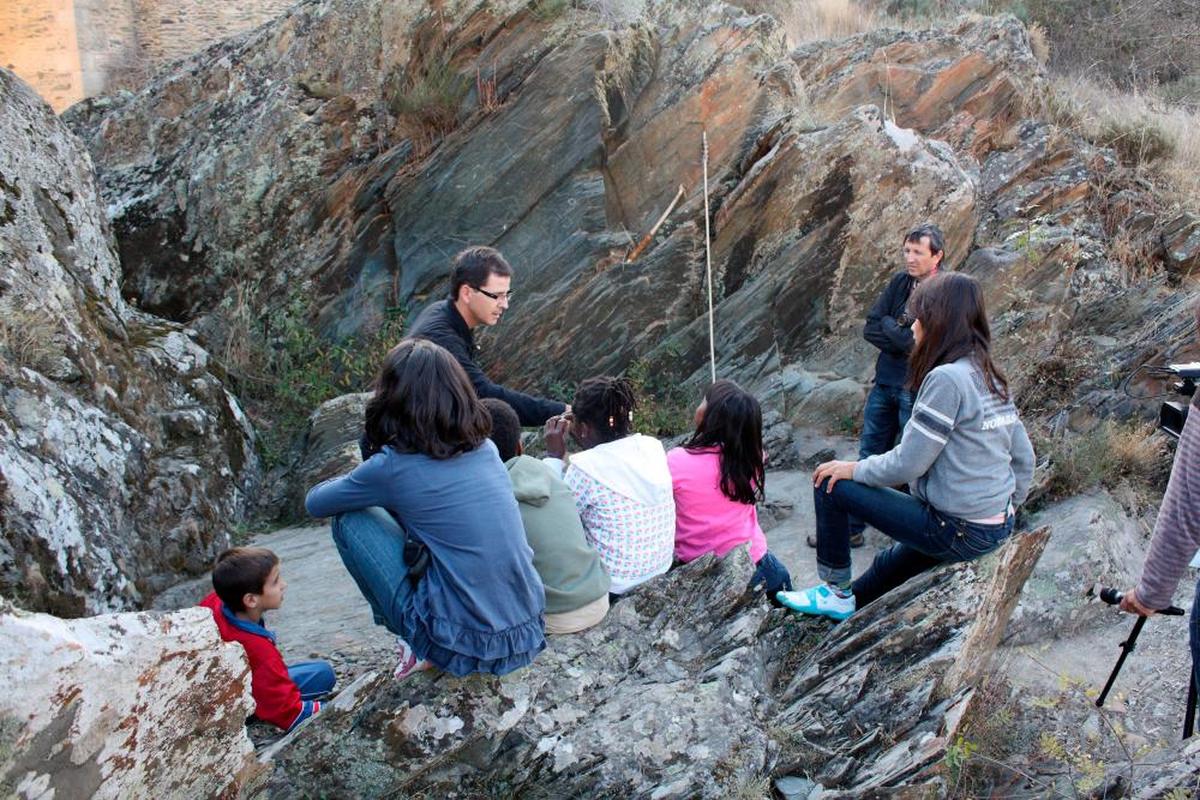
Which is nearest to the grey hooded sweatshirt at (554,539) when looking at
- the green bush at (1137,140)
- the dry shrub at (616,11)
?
the dry shrub at (616,11)

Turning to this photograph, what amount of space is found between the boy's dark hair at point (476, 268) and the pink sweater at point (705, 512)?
Result: 1.15 meters

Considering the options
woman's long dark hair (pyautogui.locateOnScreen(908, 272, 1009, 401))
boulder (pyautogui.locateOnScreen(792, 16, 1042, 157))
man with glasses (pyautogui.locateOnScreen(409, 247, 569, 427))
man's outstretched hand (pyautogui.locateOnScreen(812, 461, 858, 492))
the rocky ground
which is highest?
boulder (pyautogui.locateOnScreen(792, 16, 1042, 157))

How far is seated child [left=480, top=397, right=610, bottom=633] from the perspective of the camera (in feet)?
11.2

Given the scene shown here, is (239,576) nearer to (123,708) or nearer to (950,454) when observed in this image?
(123,708)

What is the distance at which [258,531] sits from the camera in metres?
5.94

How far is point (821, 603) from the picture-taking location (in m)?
4.02

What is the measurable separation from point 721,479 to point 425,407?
1.49 meters

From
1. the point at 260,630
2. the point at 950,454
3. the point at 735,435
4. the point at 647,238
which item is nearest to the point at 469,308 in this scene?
the point at 735,435

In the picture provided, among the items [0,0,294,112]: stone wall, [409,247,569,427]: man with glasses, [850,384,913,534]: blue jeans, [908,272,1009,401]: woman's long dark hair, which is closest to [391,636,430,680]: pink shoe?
[409,247,569,427]: man with glasses

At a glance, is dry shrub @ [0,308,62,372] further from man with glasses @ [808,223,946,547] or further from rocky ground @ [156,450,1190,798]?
man with glasses @ [808,223,946,547]

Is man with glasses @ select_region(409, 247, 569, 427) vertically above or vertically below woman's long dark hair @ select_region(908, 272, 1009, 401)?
above

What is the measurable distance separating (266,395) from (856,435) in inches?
176

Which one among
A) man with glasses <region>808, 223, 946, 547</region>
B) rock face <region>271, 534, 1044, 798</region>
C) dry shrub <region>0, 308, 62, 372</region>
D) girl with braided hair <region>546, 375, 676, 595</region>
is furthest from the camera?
man with glasses <region>808, 223, 946, 547</region>

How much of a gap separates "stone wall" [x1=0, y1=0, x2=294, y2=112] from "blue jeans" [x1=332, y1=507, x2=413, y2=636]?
1224cm
